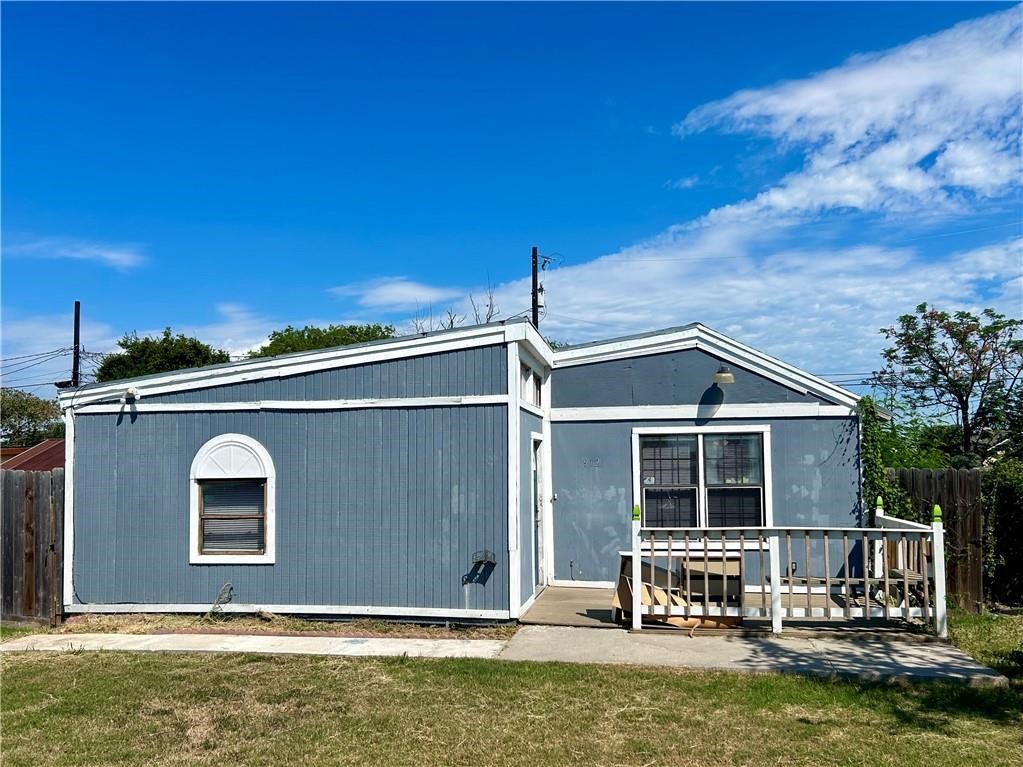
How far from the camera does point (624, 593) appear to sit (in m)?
8.41

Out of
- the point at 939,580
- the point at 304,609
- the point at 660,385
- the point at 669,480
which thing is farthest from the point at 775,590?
the point at 304,609

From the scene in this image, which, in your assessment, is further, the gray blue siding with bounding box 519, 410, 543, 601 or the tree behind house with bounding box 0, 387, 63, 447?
the tree behind house with bounding box 0, 387, 63, 447

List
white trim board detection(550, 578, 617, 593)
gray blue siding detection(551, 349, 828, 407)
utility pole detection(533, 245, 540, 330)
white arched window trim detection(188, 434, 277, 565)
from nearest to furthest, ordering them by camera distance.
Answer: white arched window trim detection(188, 434, 277, 565) → gray blue siding detection(551, 349, 828, 407) → white trim board detection(550, 578, 617, 593) → utility pole detection(533, 245, 540, 330)

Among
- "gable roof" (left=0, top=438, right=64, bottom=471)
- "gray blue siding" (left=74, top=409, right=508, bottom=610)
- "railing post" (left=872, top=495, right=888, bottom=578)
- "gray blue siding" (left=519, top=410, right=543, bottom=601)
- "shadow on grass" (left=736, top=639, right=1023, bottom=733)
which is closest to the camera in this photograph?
"shadow on grass" (left=736, top=639, right=1023, bottom=733)

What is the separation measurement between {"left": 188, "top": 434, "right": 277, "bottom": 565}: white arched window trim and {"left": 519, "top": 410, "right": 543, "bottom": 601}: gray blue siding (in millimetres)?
2751

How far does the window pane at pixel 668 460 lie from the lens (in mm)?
10453

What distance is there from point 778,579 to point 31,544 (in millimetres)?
8212

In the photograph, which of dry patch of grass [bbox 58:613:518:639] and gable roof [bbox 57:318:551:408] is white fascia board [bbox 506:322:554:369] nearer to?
gable roof [bbox 57:318:551:408]

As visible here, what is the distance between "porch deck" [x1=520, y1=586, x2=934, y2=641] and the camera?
7.92 m

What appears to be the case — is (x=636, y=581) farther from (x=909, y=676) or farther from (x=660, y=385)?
(x=660, y=385)

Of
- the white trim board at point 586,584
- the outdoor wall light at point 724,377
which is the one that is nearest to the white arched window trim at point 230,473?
the white trim board at point 586,584

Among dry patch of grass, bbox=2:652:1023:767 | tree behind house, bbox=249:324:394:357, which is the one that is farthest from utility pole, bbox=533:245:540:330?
dry patch of grass, bbox=2:652:1023:767

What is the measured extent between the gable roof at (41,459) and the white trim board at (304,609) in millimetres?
5756

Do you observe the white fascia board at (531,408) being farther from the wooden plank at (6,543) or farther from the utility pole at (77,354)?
the utility pole at (77,354)
